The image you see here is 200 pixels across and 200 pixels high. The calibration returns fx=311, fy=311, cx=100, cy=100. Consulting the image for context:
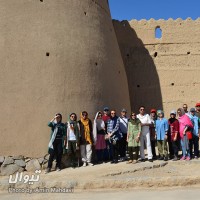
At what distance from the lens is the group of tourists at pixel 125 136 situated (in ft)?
23.1

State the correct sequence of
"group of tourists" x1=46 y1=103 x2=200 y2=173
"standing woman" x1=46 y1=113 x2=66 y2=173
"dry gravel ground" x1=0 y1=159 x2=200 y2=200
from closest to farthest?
A: "dry gravel ground" x1=0 y1=159 x2=200 y2=200
"standing woman" x1=46 y1=113 x2=66 y2=173
"group of tourists" x1=46 y1=103 x2=200 y2=173

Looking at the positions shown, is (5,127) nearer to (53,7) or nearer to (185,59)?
(53,7)

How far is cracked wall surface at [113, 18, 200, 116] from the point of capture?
40.0 ft

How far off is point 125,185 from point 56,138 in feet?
6.81

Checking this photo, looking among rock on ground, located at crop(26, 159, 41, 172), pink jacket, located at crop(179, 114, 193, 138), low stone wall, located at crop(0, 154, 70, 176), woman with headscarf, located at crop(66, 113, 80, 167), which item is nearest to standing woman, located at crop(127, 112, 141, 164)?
pink jacket, located at crop(179, 114, 193, 138)

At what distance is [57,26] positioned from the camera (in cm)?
821

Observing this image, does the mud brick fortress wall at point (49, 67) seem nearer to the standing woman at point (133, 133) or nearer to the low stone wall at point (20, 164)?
the low stone wall at point (20, 164)

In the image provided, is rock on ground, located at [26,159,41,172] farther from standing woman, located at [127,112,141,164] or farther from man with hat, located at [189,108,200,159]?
man with hat, located at [189,108,200,159]

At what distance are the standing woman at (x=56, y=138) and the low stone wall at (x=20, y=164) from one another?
48cm

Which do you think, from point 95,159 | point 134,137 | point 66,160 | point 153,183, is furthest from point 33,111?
point 153,183

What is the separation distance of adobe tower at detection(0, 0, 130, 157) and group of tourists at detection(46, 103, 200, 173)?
0.78m

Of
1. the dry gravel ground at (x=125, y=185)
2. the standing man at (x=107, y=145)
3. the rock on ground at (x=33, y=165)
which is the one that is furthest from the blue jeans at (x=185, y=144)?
the rock on ground at (x=33, y=165)

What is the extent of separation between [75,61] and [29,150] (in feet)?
8.46

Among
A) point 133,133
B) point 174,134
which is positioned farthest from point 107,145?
point 174,134
